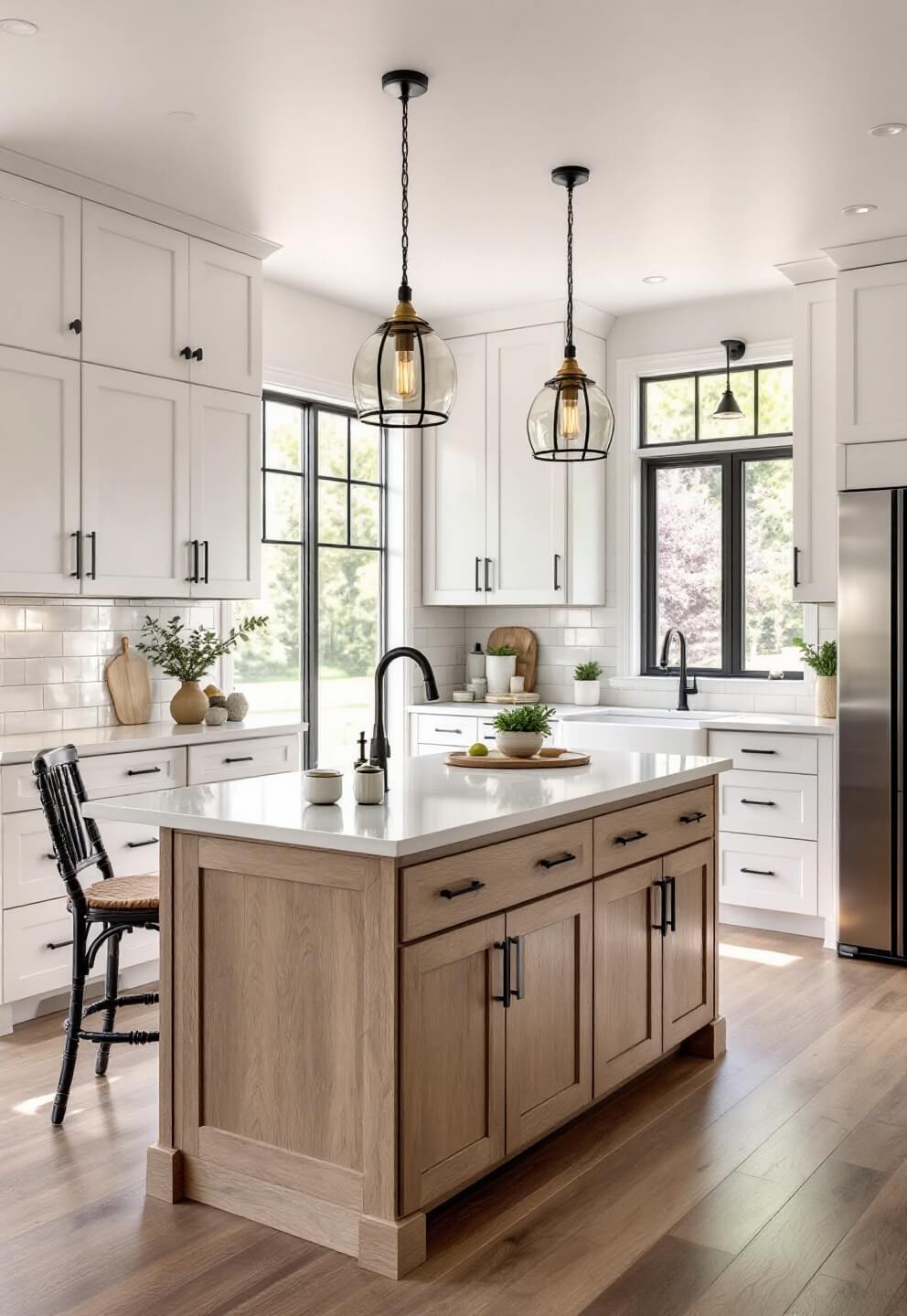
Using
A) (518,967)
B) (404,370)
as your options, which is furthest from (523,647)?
(518,967)

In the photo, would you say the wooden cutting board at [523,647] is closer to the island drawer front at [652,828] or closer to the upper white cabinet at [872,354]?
the upper white cabinet at [872,354]

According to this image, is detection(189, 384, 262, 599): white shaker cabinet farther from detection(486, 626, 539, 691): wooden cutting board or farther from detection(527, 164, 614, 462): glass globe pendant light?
detection(486, 626, 539, 691): wooden cutting board

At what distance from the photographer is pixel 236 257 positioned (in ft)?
15.9

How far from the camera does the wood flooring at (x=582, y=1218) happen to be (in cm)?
231

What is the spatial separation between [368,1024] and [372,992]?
68 millimetres

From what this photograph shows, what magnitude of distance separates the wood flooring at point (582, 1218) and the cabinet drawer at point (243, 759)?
1202 millimetres

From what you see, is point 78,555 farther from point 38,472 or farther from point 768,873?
point 768,873

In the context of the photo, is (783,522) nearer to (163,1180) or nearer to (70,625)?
(70,625)

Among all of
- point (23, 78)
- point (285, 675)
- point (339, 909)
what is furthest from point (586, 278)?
point (339, 909)

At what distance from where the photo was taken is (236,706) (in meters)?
4.96

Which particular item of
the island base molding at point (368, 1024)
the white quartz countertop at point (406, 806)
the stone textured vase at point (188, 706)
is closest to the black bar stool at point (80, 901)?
the white quartz countertop at point (406, 806)

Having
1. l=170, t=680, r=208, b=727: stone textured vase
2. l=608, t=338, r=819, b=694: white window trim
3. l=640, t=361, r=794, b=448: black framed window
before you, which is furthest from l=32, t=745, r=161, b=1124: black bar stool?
l=640, t=361, r=794, b=448: black framed window

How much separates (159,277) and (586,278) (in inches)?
77.8

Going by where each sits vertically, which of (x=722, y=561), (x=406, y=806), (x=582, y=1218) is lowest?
(x=582, y=1218)
